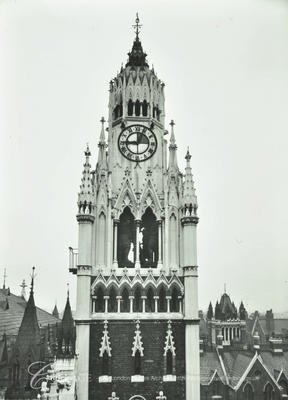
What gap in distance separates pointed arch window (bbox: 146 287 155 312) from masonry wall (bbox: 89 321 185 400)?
0.82 meters

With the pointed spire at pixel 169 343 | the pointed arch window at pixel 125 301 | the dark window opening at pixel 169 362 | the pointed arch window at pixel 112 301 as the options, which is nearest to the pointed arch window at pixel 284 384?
the dark window opening at pixel 169 362

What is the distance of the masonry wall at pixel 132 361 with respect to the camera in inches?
1172

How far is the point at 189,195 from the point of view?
3309 centimetres

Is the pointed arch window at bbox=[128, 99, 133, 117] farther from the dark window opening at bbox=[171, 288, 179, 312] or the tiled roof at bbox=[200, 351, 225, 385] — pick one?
the tiled roof at bbox=[200, 351, 225, 385]

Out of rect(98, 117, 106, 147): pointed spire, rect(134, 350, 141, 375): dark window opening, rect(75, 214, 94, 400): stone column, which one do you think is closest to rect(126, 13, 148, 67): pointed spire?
rect(98, 117, 106, 147): pointed spire

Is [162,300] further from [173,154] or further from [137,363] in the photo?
[173,154]

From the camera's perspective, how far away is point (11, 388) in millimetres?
38375

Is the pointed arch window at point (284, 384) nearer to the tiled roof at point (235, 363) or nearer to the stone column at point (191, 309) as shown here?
the tiled roof at point (235, 363)

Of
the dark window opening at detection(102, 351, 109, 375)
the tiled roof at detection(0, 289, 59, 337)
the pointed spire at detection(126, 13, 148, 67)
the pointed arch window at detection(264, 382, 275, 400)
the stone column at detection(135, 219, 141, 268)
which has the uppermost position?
the pointed spire at detection(126, 13, 148, 67)

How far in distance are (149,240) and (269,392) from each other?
31.1 meters

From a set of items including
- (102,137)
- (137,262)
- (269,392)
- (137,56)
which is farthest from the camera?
(269,392)

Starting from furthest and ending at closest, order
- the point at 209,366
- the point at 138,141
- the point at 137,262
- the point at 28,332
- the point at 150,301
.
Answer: the point at 209,366, the point at 28,332, the point at 138,141, the point at 137,262, the point at 150,301

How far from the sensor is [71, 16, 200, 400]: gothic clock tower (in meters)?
30.1

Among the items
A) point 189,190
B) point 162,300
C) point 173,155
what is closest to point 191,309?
point 162,300
